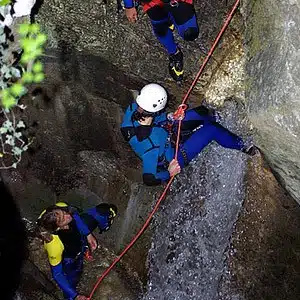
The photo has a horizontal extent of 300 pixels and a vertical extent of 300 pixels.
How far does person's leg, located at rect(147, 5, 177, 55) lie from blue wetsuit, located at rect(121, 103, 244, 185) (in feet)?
2.35

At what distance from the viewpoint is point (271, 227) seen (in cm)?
596

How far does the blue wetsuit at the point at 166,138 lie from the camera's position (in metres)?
5.98

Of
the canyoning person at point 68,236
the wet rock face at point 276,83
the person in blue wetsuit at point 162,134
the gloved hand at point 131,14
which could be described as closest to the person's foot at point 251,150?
the person in blue wetsuit at point 162,134

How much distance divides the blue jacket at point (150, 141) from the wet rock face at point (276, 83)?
3.16 ft

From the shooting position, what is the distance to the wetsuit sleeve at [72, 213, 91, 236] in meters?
6.96

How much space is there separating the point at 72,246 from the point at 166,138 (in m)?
1.85

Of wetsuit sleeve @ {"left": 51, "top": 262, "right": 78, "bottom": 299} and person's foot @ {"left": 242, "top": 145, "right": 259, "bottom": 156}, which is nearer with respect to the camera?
person's foot @ {"left": 242, "top": 145, "right": 259, "bottom": 156}

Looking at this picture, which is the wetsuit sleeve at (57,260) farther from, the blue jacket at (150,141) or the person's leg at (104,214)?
the blue jacket at (150,141)

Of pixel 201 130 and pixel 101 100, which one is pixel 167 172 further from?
pixel 101 100

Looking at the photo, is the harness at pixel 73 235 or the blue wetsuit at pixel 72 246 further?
the harness at pixel 73 235

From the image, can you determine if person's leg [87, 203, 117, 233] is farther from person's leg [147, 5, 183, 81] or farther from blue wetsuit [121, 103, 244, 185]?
person's leg [147, 5, 183, 81]

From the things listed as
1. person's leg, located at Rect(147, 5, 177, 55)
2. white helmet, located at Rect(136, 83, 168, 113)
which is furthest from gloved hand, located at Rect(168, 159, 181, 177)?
person's leg, located at Rect(147, 5, 177, 55)

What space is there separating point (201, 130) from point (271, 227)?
124cm

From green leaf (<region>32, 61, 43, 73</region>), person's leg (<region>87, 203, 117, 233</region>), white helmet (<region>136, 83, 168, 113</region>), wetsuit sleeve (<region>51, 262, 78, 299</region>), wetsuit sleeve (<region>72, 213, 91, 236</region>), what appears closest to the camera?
green leaf (<region>32, 61, 43, 73</region>)
